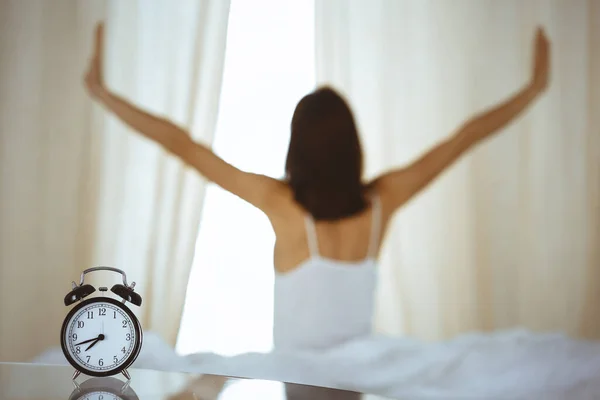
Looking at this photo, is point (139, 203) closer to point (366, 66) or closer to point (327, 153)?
point (327, 153)

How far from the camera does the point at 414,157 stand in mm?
1252

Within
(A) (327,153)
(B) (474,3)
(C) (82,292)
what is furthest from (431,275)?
(C) (82,292)

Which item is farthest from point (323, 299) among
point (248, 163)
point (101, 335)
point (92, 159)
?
point (92, 159)

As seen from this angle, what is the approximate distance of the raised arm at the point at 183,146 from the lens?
1.28m

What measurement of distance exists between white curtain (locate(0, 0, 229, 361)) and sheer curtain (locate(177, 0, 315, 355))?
0.11 feet

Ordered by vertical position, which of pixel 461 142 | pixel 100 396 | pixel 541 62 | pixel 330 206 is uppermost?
pixel 541 62

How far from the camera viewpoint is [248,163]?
129cm

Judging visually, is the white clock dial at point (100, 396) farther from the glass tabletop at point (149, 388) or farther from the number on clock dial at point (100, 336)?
the number on clock dial at point (100, 336)

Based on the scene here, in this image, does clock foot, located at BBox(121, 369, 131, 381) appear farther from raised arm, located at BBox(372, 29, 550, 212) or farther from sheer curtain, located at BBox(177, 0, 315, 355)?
raised arm, located at BBox(372, 29, 550, 212)

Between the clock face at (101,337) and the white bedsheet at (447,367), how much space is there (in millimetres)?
174

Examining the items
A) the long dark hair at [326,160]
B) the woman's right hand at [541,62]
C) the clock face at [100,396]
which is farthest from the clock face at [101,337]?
the woman's right hand at [541,62]

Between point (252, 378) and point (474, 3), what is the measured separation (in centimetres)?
80

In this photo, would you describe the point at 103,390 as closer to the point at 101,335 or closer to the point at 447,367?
the point at 101,335

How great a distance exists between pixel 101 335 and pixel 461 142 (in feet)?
2.35
